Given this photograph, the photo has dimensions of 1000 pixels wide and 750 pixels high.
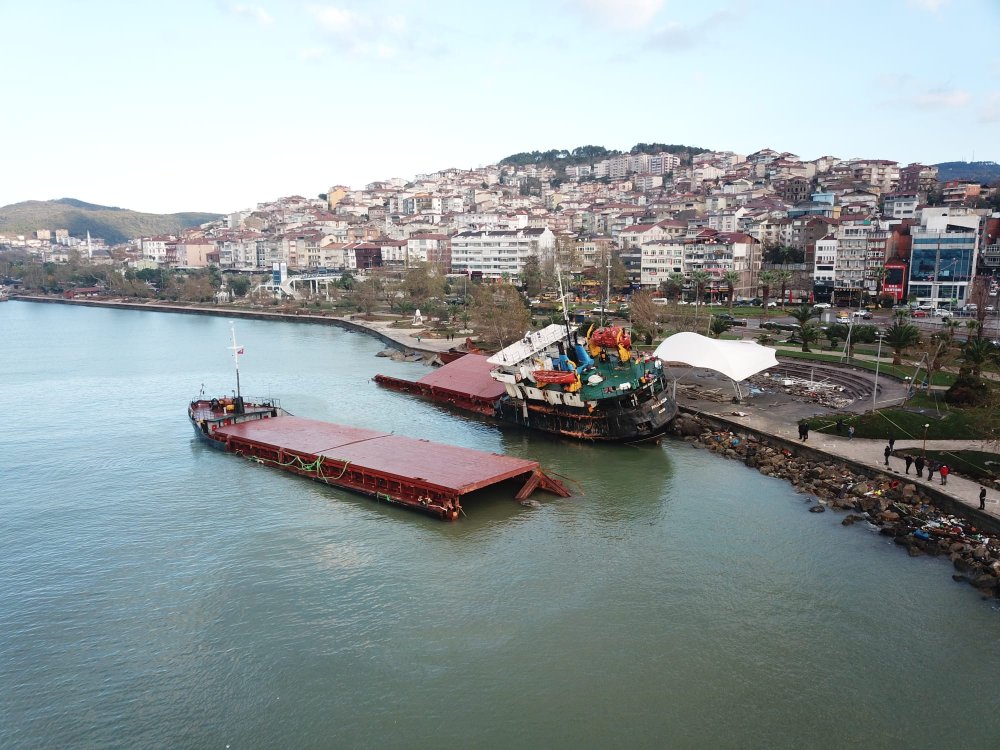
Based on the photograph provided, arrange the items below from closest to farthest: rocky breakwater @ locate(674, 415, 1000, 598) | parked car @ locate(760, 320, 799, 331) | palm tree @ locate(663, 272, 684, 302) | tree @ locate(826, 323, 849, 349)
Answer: rocky breakwater @ locate(674, 415, 1000, 598) < tree @ locate(826, 323, 849, 349) < parked car @ locate(760, 320, 799, 331) < palm tree @ locate(663, 272, 684, 302)

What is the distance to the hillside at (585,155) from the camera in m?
169

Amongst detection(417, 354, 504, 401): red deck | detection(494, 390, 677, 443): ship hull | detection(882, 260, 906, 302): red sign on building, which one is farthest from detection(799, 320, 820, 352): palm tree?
detection(882, 260, 906, 302): red sign on building

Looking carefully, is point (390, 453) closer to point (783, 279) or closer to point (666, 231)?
point (783, 279)

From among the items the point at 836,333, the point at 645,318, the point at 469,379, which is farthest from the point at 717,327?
the point at 469,379

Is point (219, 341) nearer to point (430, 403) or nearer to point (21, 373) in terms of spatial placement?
point (21, 373)

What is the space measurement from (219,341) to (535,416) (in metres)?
38.1

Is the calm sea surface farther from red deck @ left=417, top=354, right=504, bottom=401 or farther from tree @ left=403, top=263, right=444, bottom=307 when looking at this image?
tree @ left=403, top=263, right=444, bottom=307

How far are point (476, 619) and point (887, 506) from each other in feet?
35.0

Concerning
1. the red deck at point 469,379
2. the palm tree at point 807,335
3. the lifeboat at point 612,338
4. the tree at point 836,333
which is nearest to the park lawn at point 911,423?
the lifeboat at point 612,338

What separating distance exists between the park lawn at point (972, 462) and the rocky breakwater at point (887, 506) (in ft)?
5.34

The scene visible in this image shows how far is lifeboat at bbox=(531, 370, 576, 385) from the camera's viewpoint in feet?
80.7

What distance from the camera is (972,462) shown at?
727 inches

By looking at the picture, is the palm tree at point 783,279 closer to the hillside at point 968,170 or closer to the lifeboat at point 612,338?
the lifeboat at point 612,338

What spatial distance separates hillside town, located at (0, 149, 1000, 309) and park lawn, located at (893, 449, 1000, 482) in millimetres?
35609
